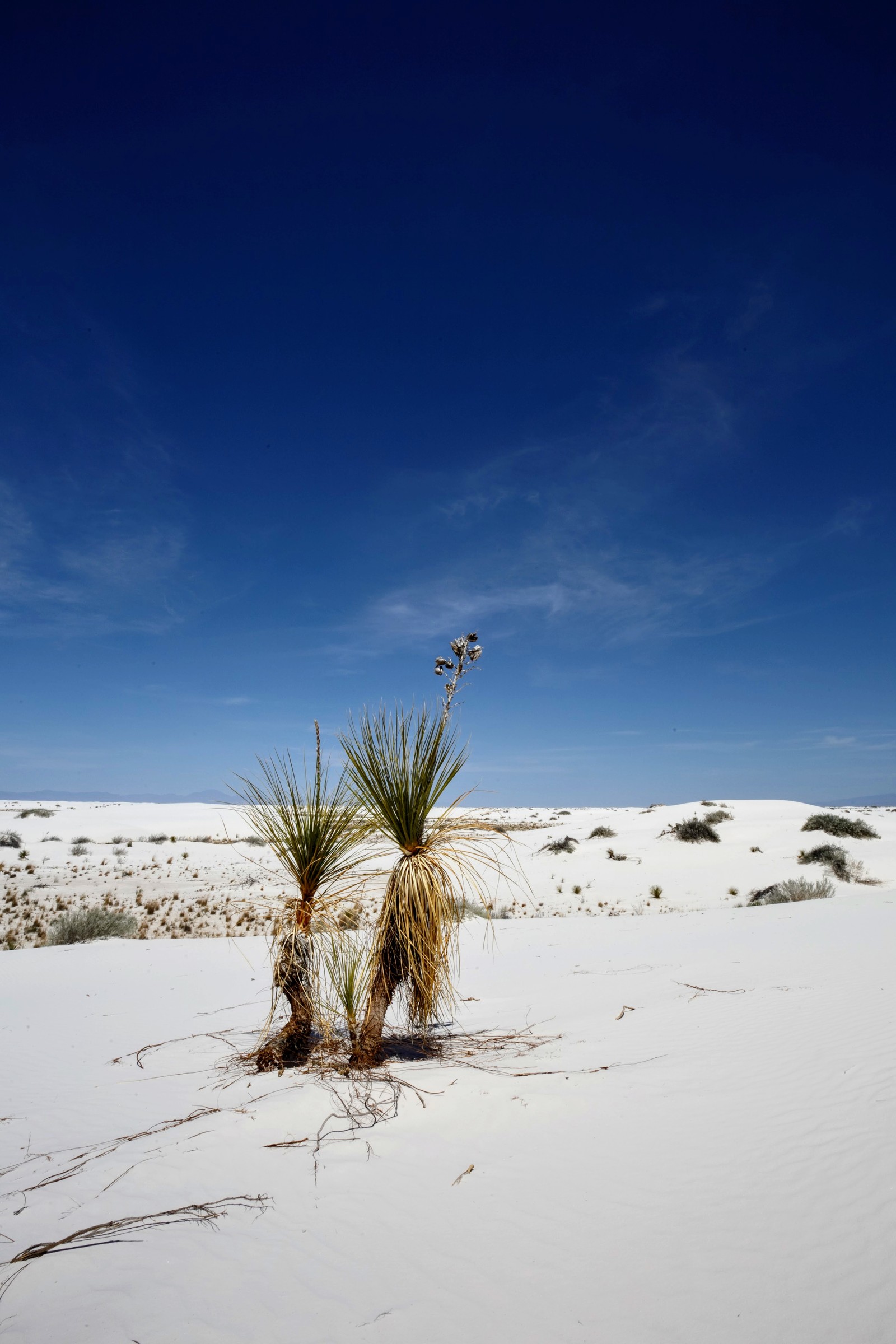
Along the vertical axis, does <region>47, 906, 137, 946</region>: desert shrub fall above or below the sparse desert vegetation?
above

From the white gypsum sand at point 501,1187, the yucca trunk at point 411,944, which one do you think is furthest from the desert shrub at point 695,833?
the yucca trunk at point 411,944

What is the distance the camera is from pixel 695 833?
26.4m

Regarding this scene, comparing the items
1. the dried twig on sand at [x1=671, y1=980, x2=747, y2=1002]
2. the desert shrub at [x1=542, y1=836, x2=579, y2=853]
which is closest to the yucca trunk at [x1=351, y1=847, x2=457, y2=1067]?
the dried twig on sand at [x1=671, y1=980, x2=747, y2=1002]

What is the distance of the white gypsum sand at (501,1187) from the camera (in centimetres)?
243

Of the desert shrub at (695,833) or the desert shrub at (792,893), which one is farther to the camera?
the desert shrub at (695,833)

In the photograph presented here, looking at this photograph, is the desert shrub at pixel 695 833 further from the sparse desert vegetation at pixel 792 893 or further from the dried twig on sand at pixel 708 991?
the dried twig on sand at pixel 708 991

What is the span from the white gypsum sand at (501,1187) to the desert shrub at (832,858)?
49.8 feet

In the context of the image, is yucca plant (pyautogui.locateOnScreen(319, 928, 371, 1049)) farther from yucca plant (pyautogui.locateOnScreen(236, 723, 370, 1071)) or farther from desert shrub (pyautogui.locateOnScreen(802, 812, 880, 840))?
desert shrub (pyautogui.locateOnScreen(802, 812, 880, 840))

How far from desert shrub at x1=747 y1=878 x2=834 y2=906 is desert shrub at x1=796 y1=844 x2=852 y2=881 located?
3931 mm

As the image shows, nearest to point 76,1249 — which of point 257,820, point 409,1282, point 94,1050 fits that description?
point 409,1282

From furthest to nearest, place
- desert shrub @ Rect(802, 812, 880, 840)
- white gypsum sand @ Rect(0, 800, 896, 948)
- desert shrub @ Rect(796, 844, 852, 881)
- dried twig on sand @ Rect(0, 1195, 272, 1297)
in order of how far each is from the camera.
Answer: desert shrub @ Rect(802, 812, 880, 840) < desert shrub @ Rect(796, 844, 852, 881) < white gypsum sand @ Rect(0, 800, 896, 948) < dried twig on sand @ Rect(0, 1195, 272, 1297)

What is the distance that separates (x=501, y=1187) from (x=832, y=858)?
21.4 meters

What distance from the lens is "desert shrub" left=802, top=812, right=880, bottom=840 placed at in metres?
25.3

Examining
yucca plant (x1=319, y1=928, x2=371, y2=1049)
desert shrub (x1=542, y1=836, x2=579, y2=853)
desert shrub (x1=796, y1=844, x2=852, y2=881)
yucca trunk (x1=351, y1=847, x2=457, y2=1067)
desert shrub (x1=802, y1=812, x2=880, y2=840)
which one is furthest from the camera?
desert shrub (x1=542, y1=836, x2=579, y2=853)
